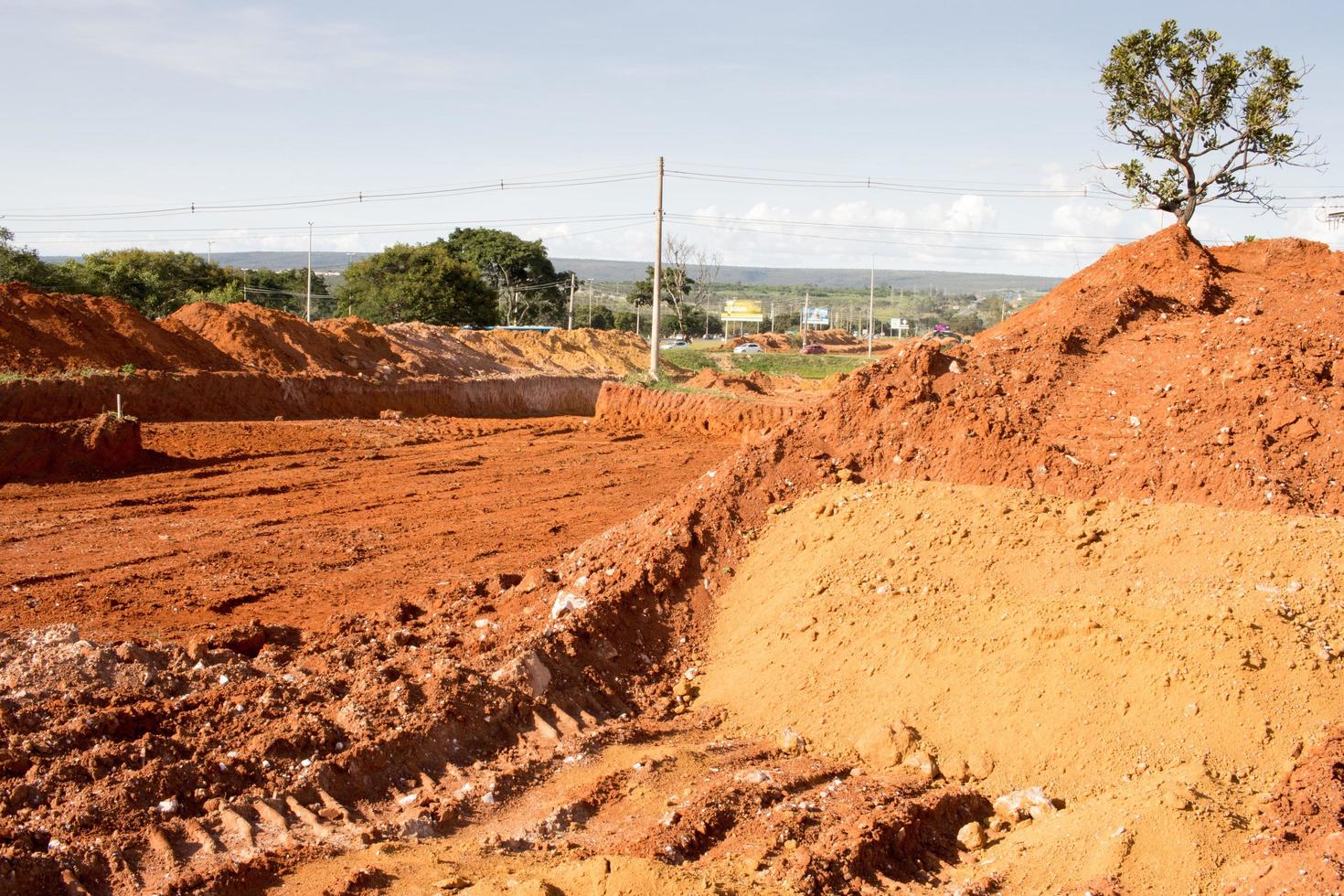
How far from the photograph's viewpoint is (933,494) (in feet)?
26.1

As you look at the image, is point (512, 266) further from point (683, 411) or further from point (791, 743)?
point (791, 743)

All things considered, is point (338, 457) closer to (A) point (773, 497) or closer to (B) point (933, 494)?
(A) point (773, 497)

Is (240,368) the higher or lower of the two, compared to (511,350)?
lower

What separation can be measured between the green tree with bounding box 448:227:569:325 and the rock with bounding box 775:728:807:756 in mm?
59145

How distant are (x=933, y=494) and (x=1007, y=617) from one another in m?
1.58

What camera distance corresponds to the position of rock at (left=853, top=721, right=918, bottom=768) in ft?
19.8

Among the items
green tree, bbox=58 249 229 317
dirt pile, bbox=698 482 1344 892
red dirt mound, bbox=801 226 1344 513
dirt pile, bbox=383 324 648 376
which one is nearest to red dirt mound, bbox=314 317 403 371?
dirt pile, bbox=383 324 648 376

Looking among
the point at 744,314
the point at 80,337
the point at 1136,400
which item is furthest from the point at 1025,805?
the point at 744,314

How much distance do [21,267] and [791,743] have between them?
38.6 m

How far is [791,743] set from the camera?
20.6 ft

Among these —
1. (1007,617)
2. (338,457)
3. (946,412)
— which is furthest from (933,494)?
(338,457)

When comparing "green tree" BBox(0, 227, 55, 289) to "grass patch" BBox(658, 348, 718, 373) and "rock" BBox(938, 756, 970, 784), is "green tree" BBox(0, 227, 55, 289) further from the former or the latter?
"rock" BBox(938, 756, 970, 784)

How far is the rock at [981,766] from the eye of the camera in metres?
5.80

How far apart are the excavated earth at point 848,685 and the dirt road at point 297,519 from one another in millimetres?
827
